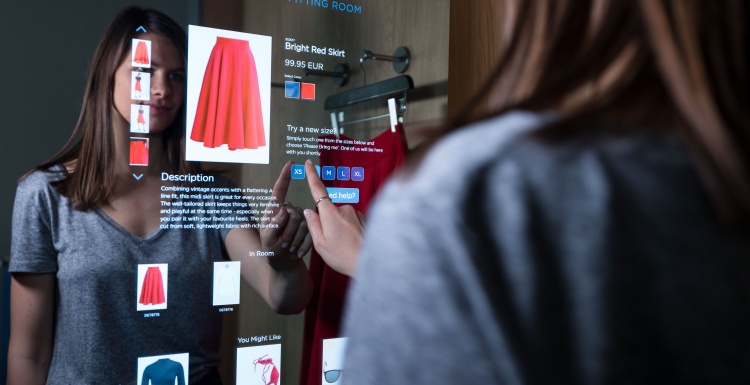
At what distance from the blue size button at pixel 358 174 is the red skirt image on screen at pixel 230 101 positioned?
0.24m

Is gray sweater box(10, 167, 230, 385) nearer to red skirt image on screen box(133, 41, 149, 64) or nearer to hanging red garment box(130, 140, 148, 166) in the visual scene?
hanging red garment box(130, 140, 148, 166)

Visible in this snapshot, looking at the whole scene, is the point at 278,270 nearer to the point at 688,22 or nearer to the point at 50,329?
the point at 50,329

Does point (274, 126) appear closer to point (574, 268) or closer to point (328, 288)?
point (328, 288)

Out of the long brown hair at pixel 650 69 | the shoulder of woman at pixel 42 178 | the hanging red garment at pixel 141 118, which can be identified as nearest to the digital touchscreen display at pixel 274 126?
the hanging red garment at pixel 141 118

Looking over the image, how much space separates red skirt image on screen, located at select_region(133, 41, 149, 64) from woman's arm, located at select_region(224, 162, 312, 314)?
14.3 inches

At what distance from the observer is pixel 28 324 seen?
1.16 metres

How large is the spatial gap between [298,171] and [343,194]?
0.41ft

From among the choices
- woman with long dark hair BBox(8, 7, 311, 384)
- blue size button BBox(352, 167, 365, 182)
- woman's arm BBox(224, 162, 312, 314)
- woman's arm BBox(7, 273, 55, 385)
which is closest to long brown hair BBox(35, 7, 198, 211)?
woman with long dark hair BBox(8, 7, 311, 384)

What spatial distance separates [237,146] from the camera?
1.36m

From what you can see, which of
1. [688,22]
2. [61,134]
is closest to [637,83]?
[688,22]

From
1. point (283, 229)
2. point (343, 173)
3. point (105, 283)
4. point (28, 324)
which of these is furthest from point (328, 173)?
point (28, 324)

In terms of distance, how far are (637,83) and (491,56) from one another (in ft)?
5.10

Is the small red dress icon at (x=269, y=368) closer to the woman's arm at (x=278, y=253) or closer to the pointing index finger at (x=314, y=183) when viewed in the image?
the woman's arm at (x=278, y=253)

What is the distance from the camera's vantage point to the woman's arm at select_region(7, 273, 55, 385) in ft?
3.78
